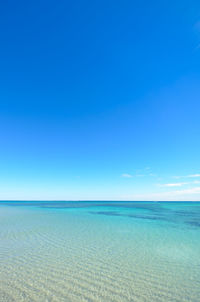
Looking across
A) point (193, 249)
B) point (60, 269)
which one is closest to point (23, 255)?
point (60, 269)

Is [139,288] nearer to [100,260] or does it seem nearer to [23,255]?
[100,260]

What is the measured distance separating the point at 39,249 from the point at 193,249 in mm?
8933

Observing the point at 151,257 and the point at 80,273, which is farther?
the point at 151,257

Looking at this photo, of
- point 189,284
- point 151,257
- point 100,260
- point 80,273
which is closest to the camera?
point 189,284

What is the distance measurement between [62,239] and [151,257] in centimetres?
609

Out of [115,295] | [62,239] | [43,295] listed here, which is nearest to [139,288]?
[115,295]

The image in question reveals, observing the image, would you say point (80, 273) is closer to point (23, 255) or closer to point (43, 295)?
point (43, 295)

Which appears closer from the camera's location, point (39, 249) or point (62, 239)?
point (39, 249)

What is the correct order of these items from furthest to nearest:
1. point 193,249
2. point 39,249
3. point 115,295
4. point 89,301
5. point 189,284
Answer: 1. point 193,249
2. point 39,249
3. point 189,284
4. point 115,295
5. point 89,301

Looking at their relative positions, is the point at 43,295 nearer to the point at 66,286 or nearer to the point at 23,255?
the point at 66,286

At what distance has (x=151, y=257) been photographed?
7.61m

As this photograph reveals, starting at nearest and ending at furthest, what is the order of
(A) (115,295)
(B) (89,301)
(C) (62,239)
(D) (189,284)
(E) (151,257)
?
1. (B) (89,301)
2. (A) (115,295)
3. (D) (189,284)
4. (E) (151,257)
5. (C) (62,239)

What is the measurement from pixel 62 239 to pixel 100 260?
4.57m

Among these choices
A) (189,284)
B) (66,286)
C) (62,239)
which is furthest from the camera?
(62,239)
